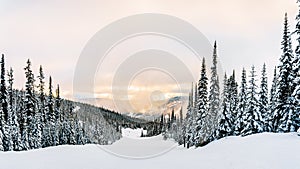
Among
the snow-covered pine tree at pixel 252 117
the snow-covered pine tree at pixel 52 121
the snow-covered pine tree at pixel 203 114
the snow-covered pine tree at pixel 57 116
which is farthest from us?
the snow-covered pine tree at pixel 57 116

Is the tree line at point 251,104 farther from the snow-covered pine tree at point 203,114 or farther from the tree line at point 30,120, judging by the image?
the tree line at point 30,120

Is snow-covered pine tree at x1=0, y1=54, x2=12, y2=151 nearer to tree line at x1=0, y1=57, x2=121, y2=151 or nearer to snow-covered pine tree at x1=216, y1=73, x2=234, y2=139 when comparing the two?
tree line at x1=0, y1=57, x2=121, y2=151

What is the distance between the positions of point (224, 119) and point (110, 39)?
78.0ft

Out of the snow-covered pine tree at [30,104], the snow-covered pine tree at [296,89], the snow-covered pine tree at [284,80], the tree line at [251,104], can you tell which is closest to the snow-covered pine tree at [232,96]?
the tree line at [251,104]

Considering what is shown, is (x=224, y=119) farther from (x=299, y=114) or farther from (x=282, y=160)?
(x=282, y=160)

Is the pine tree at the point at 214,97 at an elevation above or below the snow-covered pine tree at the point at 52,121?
above

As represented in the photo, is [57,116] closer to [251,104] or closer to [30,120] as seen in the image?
[30,120]

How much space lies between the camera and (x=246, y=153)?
14.8 metres

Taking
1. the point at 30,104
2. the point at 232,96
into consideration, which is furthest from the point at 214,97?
the point at 30,104

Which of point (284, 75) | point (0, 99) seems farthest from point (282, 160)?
point (0, 99)

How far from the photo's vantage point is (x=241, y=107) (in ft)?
120

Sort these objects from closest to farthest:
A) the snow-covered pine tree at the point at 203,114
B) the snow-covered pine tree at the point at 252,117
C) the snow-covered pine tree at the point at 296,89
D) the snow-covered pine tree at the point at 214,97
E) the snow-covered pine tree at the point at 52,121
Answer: the snow-covered pine tree at the point at 296,89 < the snow-covered pine tree at the point at 252,117 < the snow-covered pine tree at the point at 203,114 < the snow-covered pine tree at the point at 214,97 < the snow-covered pine tree at the point at 52,121

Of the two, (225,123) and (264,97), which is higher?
(264,97)

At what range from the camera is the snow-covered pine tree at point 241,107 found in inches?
1395
